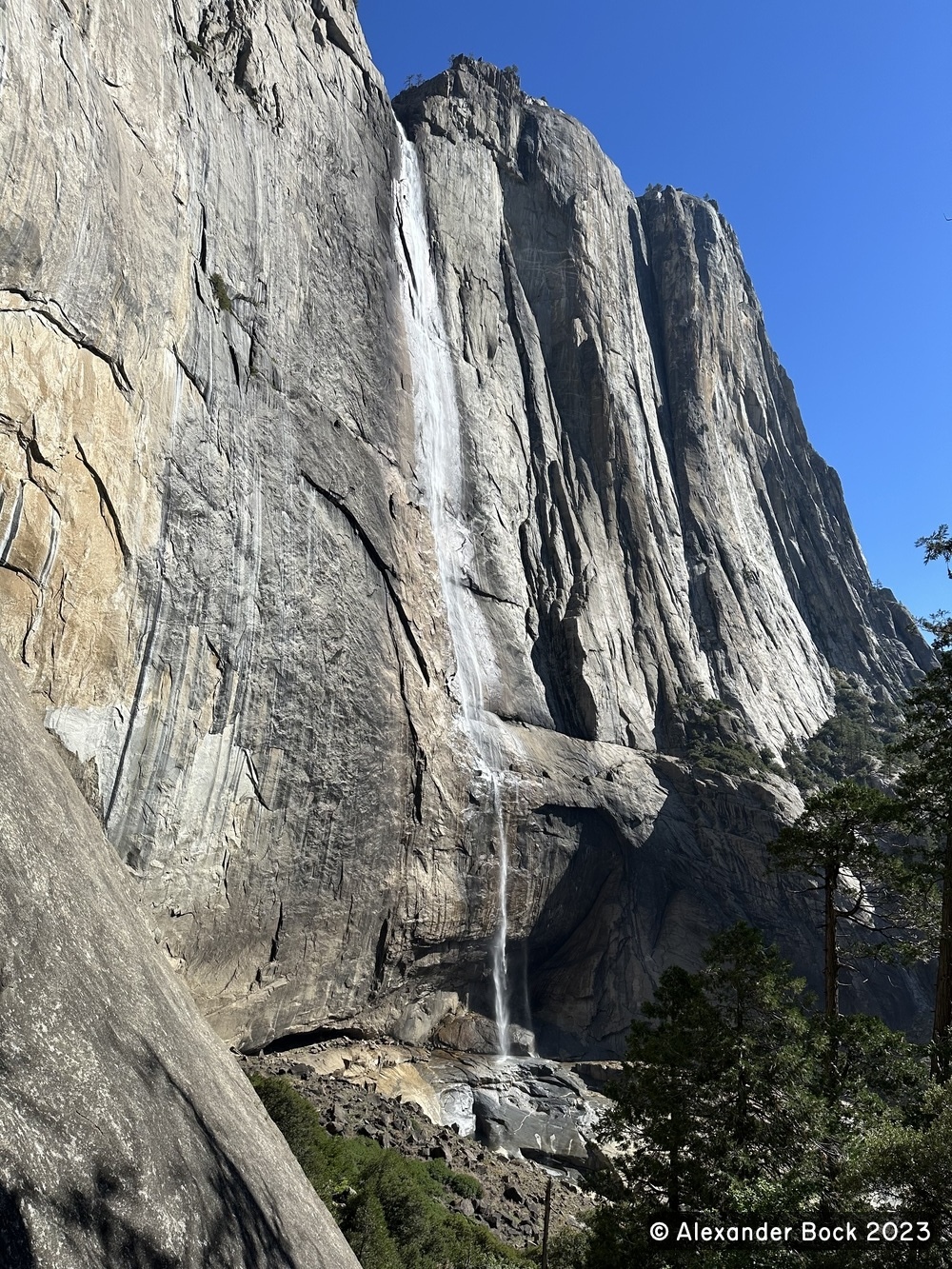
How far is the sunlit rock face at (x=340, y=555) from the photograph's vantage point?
15500 millimetres

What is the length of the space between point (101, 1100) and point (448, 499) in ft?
94.0

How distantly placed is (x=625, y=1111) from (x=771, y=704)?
122 ft

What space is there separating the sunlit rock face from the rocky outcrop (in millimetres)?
7888

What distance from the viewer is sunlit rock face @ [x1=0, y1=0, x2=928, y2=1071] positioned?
15500 millimetres

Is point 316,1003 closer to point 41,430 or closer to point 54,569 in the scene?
point 54,569

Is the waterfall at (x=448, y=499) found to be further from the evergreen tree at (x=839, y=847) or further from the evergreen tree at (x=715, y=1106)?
the evergreen tree at (x=715, y=1106)

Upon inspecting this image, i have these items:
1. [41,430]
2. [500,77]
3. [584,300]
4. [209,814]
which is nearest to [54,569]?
[41,430]

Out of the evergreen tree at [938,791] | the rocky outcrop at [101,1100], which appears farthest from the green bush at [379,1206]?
the evergreen tree at [938,791]

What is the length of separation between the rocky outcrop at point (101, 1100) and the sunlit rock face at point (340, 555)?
25.9 feet

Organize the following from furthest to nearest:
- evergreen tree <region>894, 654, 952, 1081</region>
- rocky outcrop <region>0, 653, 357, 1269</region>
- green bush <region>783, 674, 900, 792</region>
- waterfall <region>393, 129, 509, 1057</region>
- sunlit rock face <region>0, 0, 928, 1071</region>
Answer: green bush <region>783, 674, 900, 792</region>
waterfall <region>393, 129, 509, 1057</region>
sunlit rock face <region>0, 0, 928, 1071</region>
evergreen tree <region>894, 654, 952, 1081</region>
rocky outcrop <region>0, 653, 357, 1269</region>

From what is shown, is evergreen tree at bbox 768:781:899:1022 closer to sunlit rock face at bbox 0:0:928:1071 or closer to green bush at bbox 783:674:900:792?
sunlit rock face at bbox 0:0:928:1071

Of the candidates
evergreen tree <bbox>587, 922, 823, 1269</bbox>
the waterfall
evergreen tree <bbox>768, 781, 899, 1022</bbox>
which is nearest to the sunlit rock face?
the waterfall

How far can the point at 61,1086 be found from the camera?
15.2ft

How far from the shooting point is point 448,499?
1275 inches
